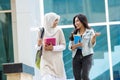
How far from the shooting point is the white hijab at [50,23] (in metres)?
8.69

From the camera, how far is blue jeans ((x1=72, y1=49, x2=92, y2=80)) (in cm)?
835

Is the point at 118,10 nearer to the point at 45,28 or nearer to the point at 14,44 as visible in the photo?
the point at 14,44

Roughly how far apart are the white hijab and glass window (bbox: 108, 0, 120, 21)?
4251 mm

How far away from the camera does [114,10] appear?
12.8 meters

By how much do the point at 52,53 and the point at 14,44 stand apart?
4.65 metres

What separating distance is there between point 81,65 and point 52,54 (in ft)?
2.23

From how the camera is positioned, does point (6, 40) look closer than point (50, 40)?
No

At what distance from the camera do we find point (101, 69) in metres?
12.6

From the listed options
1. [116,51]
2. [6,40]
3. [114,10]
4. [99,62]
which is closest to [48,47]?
[99,62]

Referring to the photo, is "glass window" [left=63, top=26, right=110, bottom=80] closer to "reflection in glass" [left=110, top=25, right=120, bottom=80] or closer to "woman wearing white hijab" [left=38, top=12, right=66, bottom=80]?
"reflection in glass" [left=110, top=25, right=120, bottom=80]

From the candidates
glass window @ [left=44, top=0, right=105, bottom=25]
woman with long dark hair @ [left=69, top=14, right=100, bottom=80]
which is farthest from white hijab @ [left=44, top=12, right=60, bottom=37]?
glass window @ [left=44, top=0, right=105, bottom=25]

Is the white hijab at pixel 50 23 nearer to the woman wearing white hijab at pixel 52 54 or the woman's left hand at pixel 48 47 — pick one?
the woman wearing white hijab at pixel 52 54

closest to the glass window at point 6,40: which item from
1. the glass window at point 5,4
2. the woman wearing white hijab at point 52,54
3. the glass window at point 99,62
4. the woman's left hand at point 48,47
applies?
the glass window at point 5,4

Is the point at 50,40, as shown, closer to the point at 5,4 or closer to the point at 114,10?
the point at 114,10
